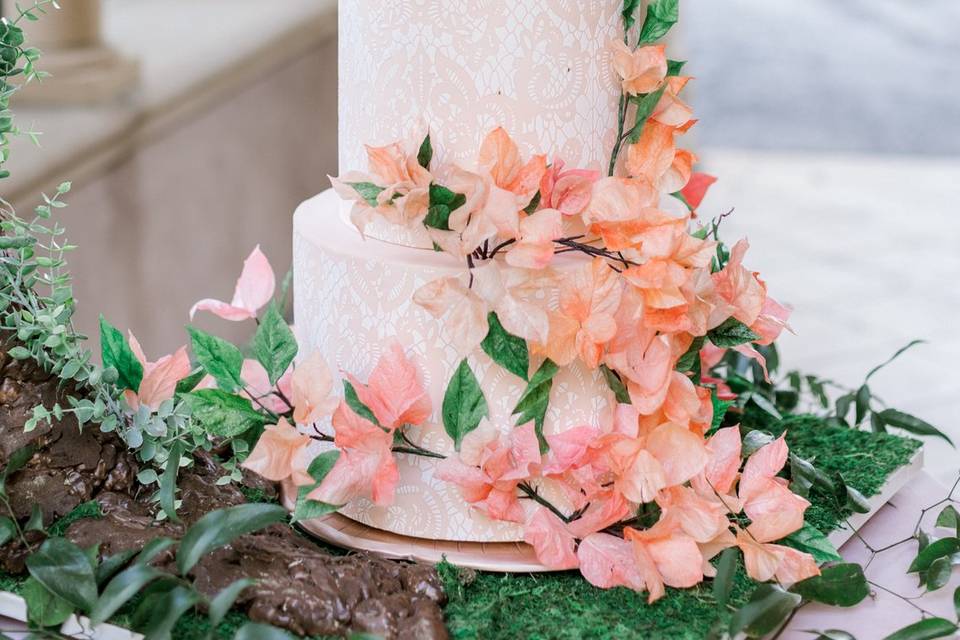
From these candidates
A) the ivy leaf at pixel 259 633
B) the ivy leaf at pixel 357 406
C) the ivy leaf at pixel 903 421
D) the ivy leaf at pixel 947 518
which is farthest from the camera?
the ivy leaf at pixel 903 421

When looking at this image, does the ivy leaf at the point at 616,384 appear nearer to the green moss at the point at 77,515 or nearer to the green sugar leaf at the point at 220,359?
the green sugar leaf at the point at 220,359

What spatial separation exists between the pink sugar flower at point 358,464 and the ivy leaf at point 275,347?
0.21 feet

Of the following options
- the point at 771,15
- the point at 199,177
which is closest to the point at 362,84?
the point at 199,177

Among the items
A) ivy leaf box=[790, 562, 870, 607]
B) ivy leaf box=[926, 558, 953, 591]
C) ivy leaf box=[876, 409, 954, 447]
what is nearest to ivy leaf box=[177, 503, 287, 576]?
ivy leaf box=[790, 562, 870, 607]

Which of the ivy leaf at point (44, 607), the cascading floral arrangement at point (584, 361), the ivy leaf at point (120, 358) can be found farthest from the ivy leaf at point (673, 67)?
the ivy leaf at point (44, 607)

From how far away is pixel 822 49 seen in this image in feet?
22.3

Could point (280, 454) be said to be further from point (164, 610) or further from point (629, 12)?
point (629, 12)

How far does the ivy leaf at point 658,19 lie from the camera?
0.77 metres

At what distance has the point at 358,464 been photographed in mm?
726

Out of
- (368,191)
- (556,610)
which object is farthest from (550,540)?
(368,191)

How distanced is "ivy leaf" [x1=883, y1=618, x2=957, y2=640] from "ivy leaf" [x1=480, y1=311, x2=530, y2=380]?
273mm

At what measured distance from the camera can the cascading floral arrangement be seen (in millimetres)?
686

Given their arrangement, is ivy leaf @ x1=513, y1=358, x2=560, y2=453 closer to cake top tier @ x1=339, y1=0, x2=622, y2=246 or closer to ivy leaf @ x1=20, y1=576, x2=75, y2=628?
cake top tier @ x1=339, y1=0, x2=622, y2=246

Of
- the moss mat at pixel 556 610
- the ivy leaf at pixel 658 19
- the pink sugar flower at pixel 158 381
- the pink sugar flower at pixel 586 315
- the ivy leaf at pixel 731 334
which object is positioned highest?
the ivy leaf at pixel 658 19
